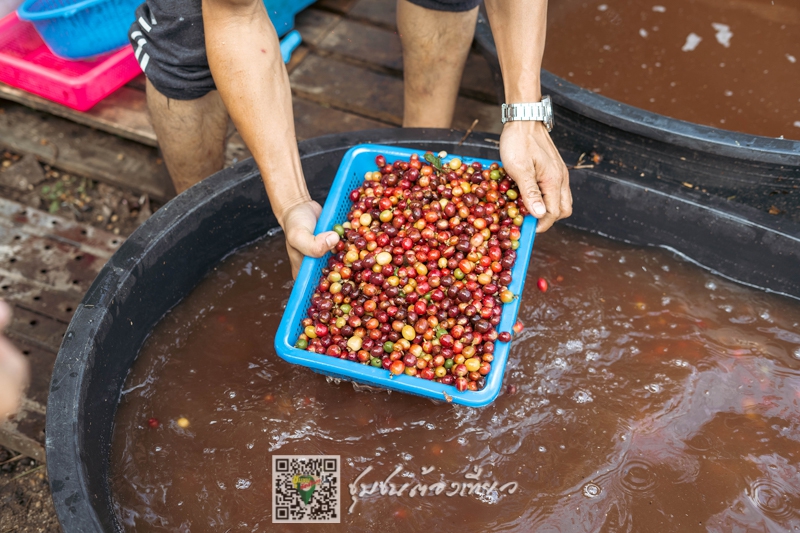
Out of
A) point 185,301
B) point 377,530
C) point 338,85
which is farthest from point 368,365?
point 338,85

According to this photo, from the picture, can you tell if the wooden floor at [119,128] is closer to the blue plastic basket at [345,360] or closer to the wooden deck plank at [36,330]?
the wooden deck plank at [36,330]

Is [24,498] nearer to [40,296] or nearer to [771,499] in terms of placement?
[40,296]

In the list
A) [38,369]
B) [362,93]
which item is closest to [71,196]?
[38,369]

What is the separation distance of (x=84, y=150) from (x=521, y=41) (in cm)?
235

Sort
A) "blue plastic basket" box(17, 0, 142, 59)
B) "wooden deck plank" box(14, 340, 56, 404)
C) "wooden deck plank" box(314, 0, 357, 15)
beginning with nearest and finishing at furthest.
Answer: "wooden deck plank" box(14, 340, 56, 404) → "blue plastic basket" box(17, 0, 142, 59) → "wooden deck plank" box(314, 0, 357, 15)

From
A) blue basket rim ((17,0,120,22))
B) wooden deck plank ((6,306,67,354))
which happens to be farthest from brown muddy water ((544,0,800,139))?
wooden deck plank ((6,306,67,354))

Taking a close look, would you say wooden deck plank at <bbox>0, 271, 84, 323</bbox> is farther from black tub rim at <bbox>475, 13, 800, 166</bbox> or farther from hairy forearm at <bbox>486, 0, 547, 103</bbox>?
black tub rim at <bbox>475, 13, 800, 166</bbox>

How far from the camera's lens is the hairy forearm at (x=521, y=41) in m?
2.03

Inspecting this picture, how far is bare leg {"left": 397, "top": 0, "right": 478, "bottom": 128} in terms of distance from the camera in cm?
254

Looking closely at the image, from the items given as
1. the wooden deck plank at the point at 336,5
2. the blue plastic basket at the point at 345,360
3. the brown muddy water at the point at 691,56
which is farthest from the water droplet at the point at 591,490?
the wooden deck plank at the point at 336,5

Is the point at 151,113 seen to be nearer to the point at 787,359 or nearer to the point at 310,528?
the point at 310,528

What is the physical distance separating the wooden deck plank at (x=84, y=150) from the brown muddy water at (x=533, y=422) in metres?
1.06

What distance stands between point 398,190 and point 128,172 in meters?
1.71

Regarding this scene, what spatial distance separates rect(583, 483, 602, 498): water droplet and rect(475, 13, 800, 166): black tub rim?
1.22 metres
